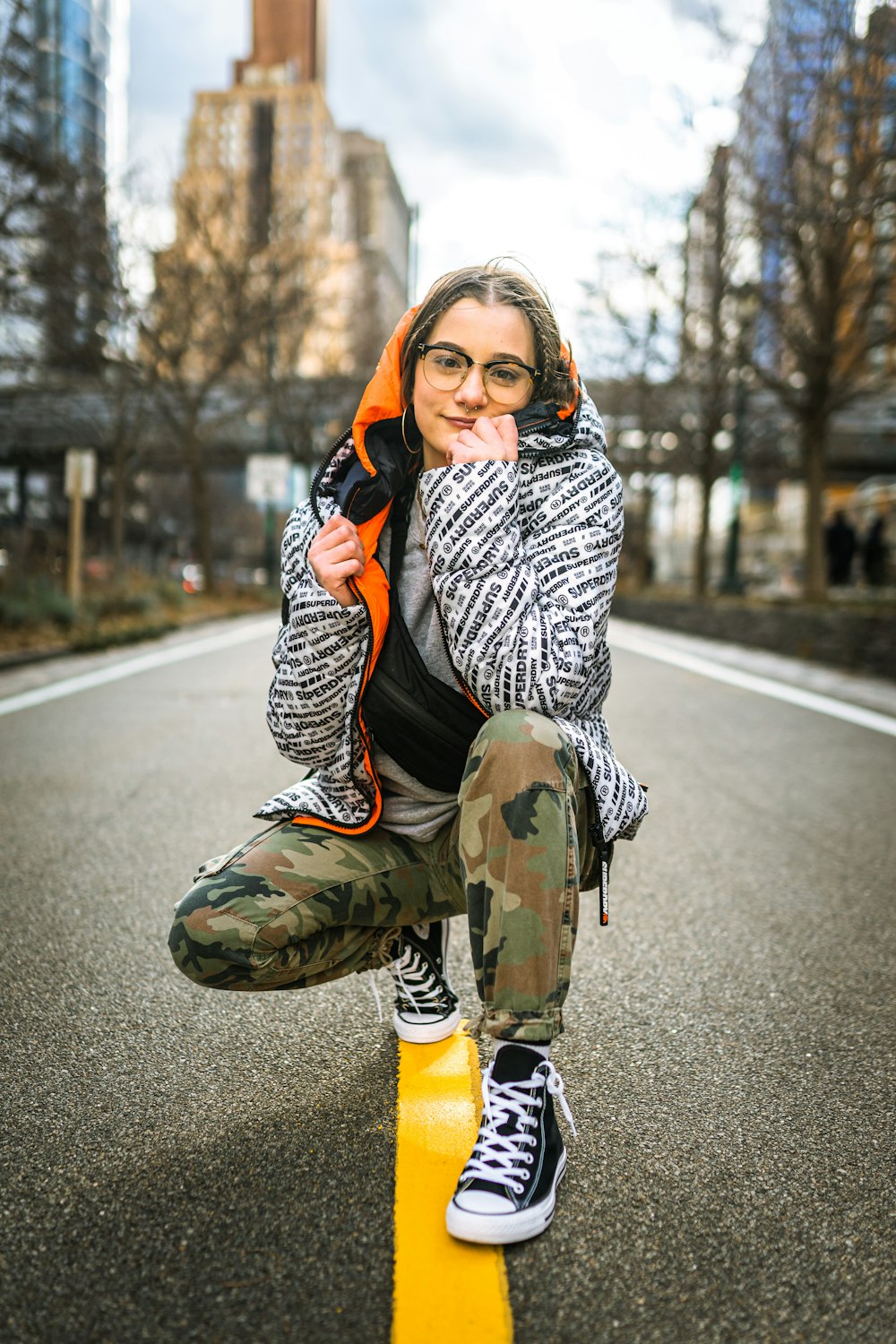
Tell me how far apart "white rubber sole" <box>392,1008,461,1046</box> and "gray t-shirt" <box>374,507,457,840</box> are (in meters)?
0.47

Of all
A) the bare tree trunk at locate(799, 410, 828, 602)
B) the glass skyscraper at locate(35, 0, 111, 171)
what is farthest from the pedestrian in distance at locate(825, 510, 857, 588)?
the glass skyscraper at locate(35, 0, 111, 171)

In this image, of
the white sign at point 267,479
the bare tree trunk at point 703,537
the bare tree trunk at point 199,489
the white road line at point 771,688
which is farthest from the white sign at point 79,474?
the bare tree trunk at point 703,537

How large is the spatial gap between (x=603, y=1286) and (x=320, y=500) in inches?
56.0

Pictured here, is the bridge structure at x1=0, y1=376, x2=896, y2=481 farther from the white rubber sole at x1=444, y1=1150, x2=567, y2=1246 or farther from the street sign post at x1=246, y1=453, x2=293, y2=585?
the white rubber sole at x1=444, y1=1150, x2=567, y2=1246

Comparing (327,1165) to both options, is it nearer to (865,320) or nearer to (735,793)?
(735,793)

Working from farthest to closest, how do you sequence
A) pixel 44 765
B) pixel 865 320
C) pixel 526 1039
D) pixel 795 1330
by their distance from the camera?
pixel 865 320 < pixel 44 765 < pixel 526 1039 < pixel 795 1330

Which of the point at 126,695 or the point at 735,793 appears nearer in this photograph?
the point at 735,793

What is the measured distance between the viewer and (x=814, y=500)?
16.6 metres

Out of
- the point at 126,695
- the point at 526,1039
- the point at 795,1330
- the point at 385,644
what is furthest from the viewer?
the point at 126,695

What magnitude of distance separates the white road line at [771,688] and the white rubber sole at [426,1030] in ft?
18.1

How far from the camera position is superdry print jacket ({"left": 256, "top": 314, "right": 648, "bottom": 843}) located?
2.08 m

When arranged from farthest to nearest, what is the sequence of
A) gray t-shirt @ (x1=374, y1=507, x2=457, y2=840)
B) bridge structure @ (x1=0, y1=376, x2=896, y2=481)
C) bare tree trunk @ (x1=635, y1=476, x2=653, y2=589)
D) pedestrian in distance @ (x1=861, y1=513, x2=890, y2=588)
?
bare tree trunk @ (x1=635, y1=476, x2=653, y2=589) < bridge structure @ (x1=0, y1=376, x2=896, y2=481) < pedestrian in distance @ (x1=861, y1=513, x2=890, y2=588) < gray t-shirt @ (x1=374, y1=507, x2=457, y2=840)

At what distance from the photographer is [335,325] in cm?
3197

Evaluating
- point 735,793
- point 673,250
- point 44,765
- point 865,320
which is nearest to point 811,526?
point 865,320
